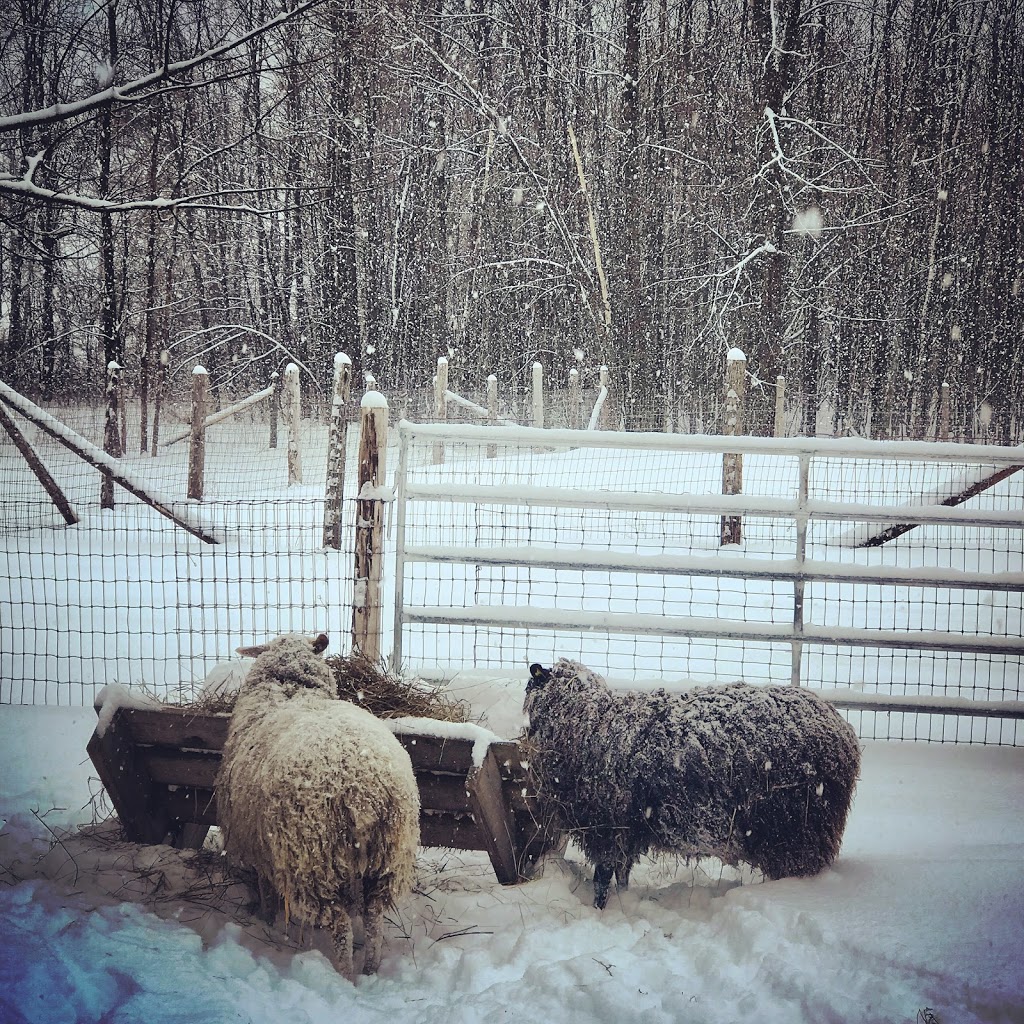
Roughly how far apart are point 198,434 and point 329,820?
901 centimetres

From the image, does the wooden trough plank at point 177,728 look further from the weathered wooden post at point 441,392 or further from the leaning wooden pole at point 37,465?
the weathered wooden post at point 441,392

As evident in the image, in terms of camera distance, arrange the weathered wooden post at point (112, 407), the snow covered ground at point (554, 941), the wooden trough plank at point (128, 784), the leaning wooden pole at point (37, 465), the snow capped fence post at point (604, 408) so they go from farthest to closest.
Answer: the snow capped fence post at point (604, 408) → the weathered wooden post at point (112, 407) → the leaning wooden pole at point (37, 465) → the wooden trough plank at point (128, 784) → the snow covered ground at point (554, 941)

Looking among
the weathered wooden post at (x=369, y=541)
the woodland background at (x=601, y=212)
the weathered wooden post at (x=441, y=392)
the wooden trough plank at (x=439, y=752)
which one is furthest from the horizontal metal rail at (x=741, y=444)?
the woodland background at (x=601, y=212)

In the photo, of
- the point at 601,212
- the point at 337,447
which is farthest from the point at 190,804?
the point at 601,212

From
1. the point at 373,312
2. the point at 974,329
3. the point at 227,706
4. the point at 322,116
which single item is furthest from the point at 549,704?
the point at 974,329

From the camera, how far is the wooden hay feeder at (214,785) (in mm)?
3010

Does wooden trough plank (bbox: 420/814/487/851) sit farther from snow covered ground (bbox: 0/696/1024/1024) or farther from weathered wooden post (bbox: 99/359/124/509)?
weathered wooden post (bbox: 99/359/124/509)

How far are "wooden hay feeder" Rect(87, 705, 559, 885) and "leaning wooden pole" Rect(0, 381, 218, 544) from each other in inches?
127

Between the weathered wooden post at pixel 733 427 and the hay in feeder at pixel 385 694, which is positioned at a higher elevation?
the weathered wooden post at pixel 733 427

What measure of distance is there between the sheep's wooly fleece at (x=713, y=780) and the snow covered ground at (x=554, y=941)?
0.17 meters

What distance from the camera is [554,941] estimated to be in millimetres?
2777

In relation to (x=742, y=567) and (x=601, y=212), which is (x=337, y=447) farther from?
(x=601, y=212)

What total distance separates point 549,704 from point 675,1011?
1.17 metres

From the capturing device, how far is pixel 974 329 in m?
21.2
